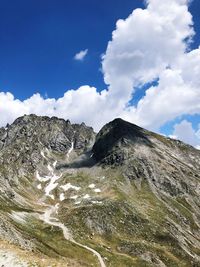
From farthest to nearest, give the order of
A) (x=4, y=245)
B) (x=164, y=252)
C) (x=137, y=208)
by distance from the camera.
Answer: (x=137, y=208) < (x=164, y=252) < (x=4, y=245)

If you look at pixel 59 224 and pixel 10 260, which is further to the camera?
pixel 59 224

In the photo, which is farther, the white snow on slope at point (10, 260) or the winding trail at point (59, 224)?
the winding trail at point (59, 224)

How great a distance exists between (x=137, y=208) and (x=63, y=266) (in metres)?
171

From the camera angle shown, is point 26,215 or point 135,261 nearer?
point 135,261

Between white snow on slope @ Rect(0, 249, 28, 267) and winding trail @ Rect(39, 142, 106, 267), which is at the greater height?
winding trail @ Rect(39, 142, 106, 267)

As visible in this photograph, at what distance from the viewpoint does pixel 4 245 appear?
35.5 m

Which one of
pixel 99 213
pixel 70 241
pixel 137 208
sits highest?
pixel 137 208

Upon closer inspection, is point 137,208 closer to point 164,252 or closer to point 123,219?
point 123,219

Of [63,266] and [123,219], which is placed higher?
[123,219]

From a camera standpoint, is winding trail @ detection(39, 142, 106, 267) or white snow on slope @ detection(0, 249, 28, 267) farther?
winding trail @ detection(39, 142, 106, 267)

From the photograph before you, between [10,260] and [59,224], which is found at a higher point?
[59,224]

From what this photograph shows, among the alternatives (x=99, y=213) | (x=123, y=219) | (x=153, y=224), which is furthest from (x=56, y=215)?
(x=153, y=224)

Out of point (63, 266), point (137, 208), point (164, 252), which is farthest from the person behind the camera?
point (137, 208)

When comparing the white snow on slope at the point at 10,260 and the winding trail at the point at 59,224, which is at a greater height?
the winding trail at the point at 59,224
